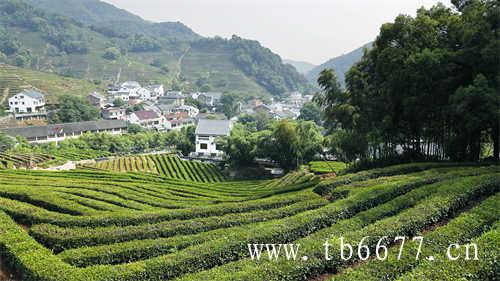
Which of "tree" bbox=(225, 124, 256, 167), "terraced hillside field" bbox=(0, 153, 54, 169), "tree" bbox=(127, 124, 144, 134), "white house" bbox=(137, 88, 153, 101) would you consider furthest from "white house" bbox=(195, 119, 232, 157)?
"white house" bbox=(137, 88, 153, 101)

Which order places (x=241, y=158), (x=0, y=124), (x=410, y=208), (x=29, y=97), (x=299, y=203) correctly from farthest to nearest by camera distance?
(x=29, y=97), (x=0, y=124), (x=241, y=158), (x=299, y=203), (x=410, y=208)

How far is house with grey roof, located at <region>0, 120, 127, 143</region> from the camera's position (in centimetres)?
7431

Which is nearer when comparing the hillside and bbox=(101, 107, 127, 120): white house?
bbox=(101, 107, 127, 120): white house

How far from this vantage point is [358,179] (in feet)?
69.1

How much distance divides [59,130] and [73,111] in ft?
44.9

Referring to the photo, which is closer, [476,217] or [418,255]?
[418,255]

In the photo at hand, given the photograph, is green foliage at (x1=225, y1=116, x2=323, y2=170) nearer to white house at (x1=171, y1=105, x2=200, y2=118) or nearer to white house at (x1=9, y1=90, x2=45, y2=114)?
white house at (x1=171, y1=105, x2=200, y2=118)

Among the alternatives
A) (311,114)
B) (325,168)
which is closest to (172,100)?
(311,114)

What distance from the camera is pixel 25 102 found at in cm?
9150

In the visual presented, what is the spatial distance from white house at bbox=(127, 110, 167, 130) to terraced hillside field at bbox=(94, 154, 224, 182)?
4481cm

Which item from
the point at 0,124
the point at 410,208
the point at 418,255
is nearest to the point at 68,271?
the point at 418,255

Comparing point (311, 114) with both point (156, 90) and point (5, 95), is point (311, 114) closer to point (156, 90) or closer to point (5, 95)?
point (156, 90)

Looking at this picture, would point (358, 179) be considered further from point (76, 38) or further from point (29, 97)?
point (76, 38)

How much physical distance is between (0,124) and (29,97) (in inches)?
441
